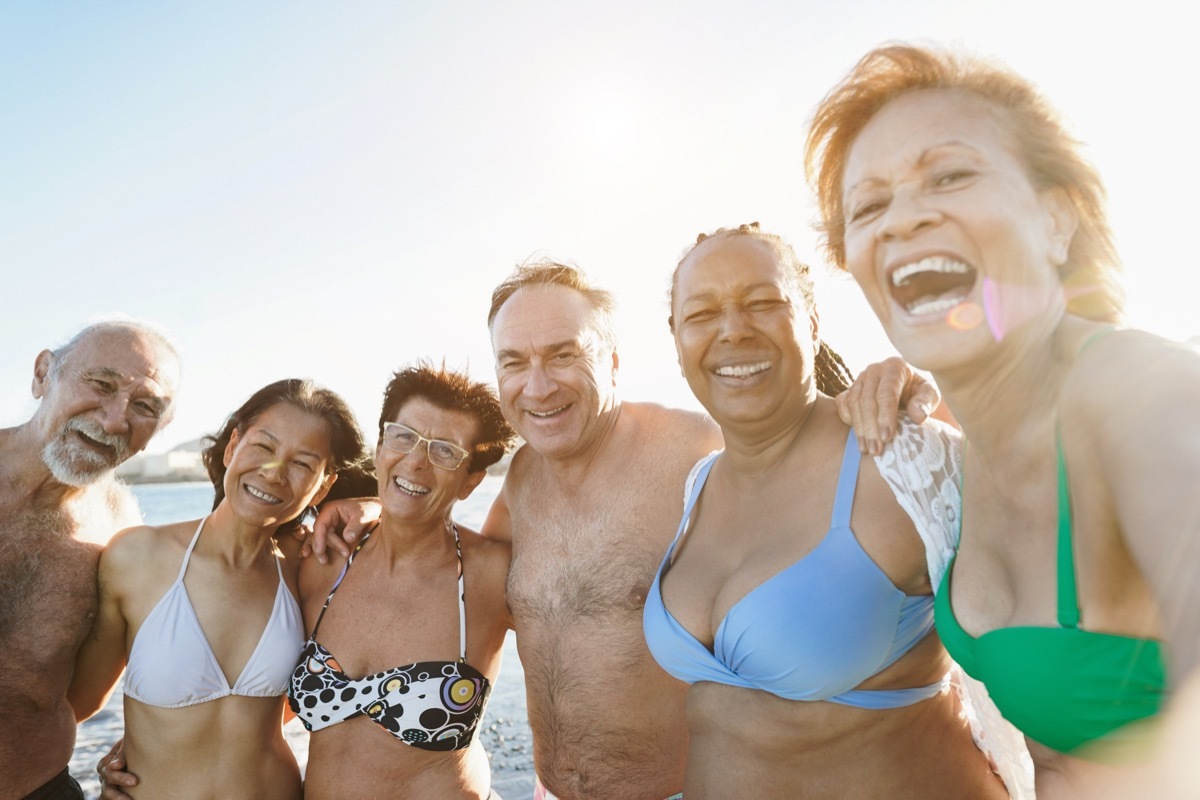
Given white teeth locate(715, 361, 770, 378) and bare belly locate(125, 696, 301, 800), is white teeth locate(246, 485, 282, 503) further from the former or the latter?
white teeth locate(715, 361, 770, 378)

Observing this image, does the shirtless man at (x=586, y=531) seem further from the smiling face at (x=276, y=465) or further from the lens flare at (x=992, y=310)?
the lens flare at (x=992, y=310)

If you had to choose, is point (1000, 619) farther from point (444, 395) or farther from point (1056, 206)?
point (444, 395)

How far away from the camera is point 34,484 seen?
146 inches

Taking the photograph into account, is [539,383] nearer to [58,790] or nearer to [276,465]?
[276,465]

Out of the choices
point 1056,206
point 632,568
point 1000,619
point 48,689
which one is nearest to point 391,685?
point 632,568

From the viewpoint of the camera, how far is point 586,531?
3562 mm

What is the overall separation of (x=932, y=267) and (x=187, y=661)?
3.60 metres

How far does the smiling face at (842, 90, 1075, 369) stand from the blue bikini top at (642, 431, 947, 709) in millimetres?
745

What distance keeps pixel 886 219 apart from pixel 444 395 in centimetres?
260

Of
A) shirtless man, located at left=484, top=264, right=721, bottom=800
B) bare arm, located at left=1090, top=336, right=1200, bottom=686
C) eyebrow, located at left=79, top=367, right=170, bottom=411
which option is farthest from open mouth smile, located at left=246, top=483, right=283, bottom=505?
bare arm, located at left=1090, top=336, right=1200, bottom=686

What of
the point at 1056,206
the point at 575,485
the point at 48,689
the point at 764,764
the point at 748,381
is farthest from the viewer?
the point at 575,485

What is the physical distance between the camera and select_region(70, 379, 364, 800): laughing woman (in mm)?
3379

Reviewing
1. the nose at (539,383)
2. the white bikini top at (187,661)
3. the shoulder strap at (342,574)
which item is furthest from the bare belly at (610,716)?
the white bikini top at (187,661)

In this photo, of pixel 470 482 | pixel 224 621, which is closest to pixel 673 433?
pixel 470 482
